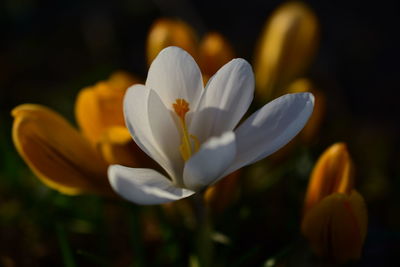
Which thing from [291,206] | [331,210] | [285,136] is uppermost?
[285,136]

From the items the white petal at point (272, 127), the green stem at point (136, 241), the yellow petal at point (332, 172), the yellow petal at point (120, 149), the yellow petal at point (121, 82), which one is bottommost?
the green stem at point (136, 241)

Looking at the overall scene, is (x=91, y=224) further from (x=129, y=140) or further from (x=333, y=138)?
(x=333, y=138)

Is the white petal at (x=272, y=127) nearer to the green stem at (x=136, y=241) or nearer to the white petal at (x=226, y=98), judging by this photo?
the white petal at (x=226, y=98)

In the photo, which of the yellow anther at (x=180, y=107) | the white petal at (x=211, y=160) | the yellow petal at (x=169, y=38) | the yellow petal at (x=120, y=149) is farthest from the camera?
the yellow petal at (x=169, y=38)

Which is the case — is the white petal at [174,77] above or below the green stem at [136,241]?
above

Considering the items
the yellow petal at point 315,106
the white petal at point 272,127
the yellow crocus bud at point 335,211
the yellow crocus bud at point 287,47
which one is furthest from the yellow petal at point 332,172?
the yellow crocus bud at point 287,47

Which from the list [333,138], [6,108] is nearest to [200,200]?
[333,138]
